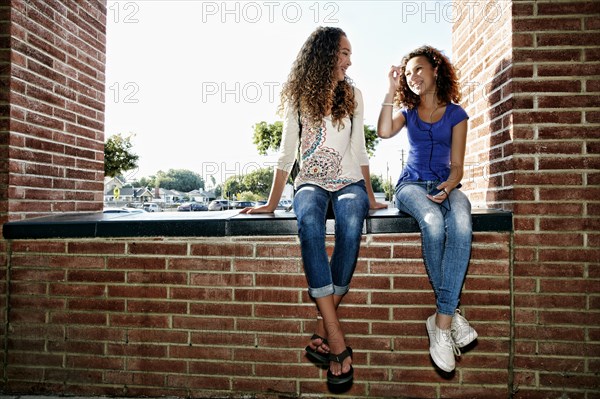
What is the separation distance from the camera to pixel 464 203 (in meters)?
2.17

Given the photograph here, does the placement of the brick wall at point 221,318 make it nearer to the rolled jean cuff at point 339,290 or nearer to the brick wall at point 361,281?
the brick wall at point 361,281

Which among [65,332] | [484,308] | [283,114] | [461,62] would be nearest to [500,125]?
[461,62]

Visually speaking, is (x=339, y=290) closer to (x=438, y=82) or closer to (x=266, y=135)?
(x=438, y=82)

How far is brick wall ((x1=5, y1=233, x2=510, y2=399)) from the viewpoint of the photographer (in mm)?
2340

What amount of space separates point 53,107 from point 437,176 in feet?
8.69

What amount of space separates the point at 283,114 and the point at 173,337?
1565 millimetres

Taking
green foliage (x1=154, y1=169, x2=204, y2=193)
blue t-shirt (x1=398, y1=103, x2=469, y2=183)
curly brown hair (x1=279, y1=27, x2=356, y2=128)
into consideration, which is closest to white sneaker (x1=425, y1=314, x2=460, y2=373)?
blue t-shirt (x1=398, y1=103, x2=469, y2=183)

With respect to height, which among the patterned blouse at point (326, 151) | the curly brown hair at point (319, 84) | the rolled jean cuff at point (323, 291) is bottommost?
the rolled jean cuff at point (323, 291)

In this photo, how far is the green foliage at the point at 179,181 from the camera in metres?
90.6

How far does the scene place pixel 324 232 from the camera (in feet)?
6.86

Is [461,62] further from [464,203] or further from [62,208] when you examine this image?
[62,208]

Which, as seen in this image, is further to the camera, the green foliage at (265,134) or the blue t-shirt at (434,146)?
the green foliage at (265,134)

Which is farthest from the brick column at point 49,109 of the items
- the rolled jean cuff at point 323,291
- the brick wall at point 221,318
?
→ the rolled jean cuff at point 323,291

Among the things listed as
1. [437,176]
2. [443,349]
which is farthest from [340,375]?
[437,176]
